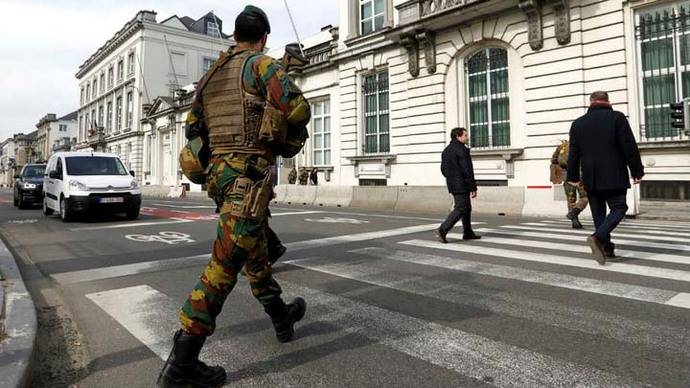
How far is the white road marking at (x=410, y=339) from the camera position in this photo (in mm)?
2385

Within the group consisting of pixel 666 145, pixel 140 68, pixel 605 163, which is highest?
pixel 140 68

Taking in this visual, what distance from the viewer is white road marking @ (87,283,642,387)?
238cm

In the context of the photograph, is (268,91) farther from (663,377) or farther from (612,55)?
(612,55)

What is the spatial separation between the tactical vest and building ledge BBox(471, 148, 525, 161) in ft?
48.7

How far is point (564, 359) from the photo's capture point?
8.50 feet

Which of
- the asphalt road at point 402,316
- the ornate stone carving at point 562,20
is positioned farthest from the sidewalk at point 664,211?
the ornate stone carving at point 562,20

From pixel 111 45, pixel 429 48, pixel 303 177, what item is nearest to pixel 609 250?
pixel 429 48

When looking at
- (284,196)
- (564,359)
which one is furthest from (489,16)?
(564,359)

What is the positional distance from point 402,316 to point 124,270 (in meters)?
3.64

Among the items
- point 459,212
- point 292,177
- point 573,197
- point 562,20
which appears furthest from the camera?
point 292,177

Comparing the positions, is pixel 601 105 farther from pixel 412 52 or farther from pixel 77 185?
pixel 412 52

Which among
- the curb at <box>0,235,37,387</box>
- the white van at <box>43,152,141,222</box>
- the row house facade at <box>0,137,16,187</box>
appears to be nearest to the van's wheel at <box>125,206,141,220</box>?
the white van at <box>43,152,141,222</box>

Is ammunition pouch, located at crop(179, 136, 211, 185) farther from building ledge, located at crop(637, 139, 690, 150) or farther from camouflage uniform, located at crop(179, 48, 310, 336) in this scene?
building ledge, located at crop(637, 139, 690, 150)

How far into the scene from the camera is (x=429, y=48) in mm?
18812
